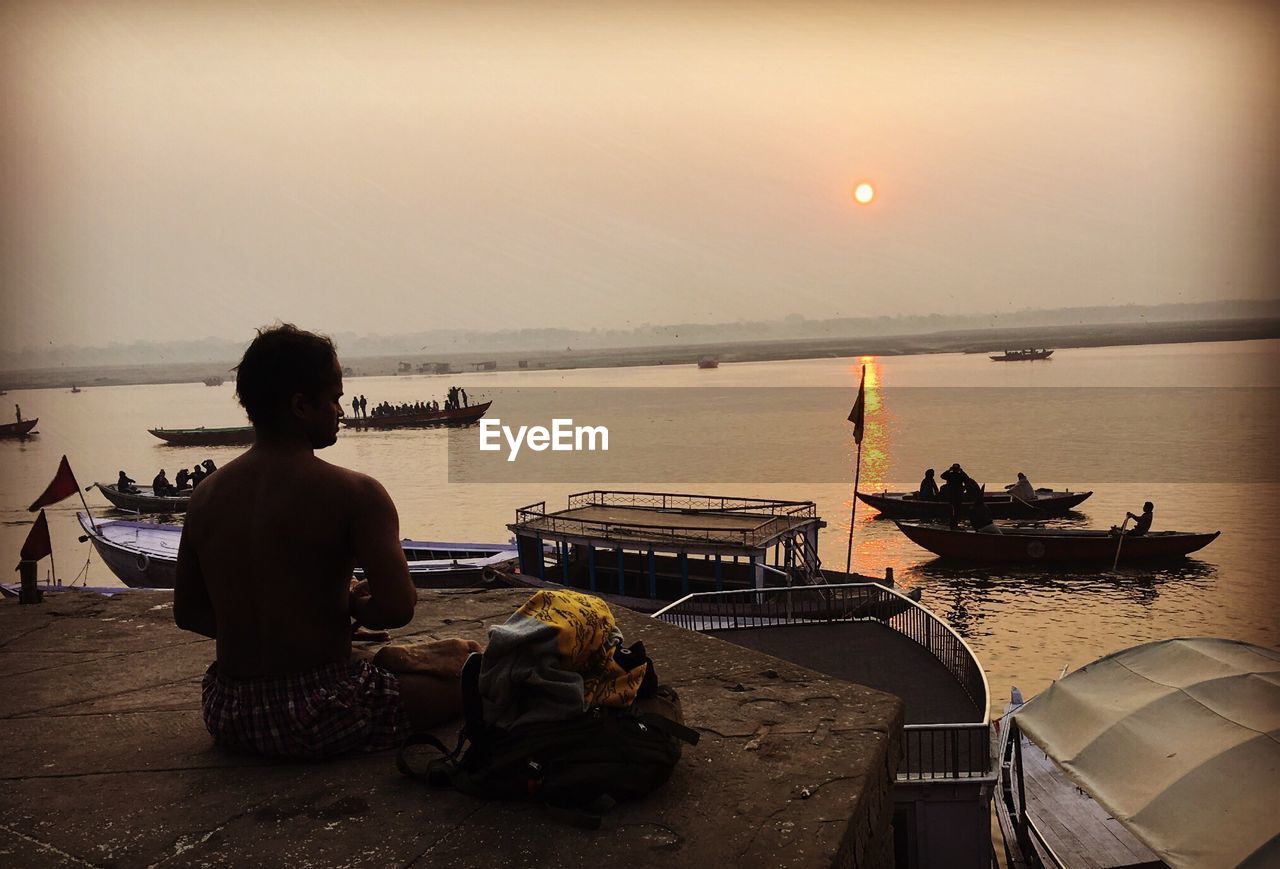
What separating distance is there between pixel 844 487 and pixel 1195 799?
4726 centimetres

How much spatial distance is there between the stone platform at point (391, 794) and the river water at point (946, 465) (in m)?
18.5

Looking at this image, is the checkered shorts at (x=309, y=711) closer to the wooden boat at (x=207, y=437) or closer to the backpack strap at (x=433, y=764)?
the backpack strap at (x=433, y=764)

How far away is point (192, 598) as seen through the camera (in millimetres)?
3262

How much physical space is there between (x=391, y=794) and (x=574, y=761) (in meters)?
0.63

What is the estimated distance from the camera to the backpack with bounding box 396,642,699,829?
2.78 metres

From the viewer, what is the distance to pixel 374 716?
328 cm

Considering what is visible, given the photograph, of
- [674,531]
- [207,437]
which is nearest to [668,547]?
[674,531]

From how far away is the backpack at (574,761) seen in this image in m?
2.78

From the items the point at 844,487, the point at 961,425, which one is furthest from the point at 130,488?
the point at 961,425

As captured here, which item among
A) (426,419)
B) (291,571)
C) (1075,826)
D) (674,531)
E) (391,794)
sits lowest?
(426,419)

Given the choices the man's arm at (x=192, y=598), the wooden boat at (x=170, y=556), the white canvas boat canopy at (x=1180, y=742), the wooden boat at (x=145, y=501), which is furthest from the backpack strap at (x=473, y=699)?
the wooden boat at (x=145, y=501)

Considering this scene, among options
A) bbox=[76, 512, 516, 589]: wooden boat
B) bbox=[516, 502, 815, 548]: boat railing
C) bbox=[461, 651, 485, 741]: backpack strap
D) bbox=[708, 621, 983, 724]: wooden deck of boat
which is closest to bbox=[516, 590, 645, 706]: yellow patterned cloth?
bbox=[461, 651, 485, 741]: backpack strap

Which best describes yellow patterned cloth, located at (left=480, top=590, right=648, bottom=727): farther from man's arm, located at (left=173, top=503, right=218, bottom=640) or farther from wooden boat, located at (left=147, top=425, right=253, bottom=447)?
wooden boat, located at (left=147, top=425, right=253, bottom=447)

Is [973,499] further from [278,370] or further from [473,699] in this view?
[278,370]
